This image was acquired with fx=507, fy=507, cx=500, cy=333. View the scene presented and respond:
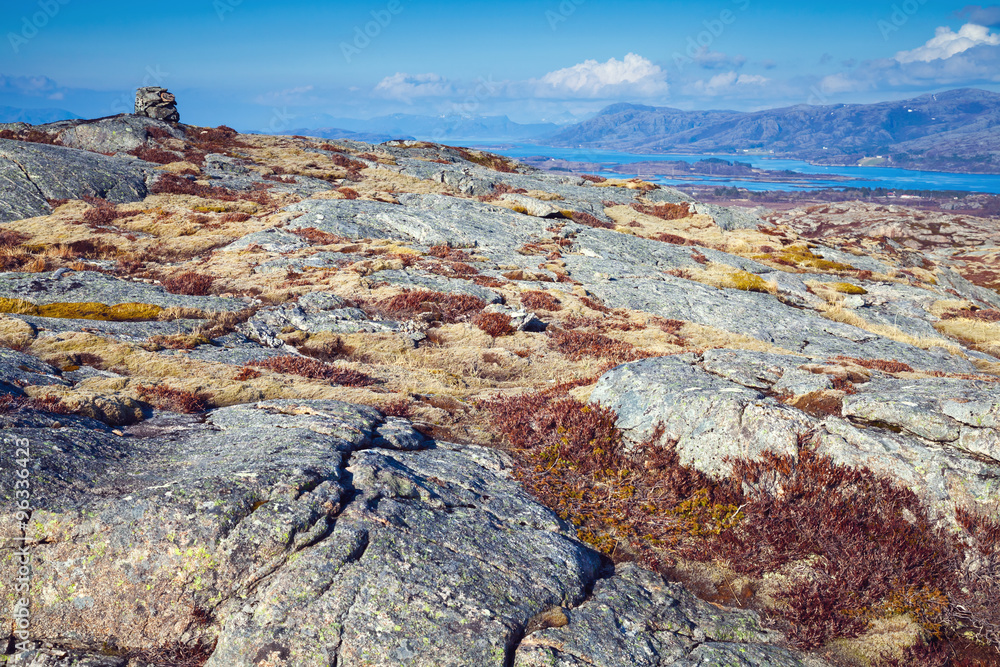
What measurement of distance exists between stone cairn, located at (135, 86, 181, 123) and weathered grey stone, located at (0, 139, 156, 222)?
20648mm

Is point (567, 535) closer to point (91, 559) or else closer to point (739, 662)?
point (739, 662)

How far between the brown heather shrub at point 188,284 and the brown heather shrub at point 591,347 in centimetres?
1536

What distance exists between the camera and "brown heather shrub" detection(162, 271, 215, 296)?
2166 cm

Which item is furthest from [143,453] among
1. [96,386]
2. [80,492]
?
[96,386]

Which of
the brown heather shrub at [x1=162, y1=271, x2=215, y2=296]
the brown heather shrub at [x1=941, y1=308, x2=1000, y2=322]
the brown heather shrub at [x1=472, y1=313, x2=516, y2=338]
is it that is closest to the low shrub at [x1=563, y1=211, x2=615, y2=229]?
the brown heather shrub at [x1=941, y1=308, x2=1000, y2=322]

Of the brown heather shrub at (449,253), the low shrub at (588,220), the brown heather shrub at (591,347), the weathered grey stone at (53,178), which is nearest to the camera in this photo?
the brown heather shrub at (591,347)

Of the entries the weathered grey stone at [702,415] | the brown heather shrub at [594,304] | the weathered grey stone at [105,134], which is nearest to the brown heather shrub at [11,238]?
the weathered grey stone at [105,134]

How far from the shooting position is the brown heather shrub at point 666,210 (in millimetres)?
56675

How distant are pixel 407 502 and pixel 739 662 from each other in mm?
5203

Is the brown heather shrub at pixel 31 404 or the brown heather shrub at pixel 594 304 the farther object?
the brown heather shrub at pixel 594 304

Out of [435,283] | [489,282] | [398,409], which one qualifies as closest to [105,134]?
[435,283]

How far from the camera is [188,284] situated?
2211cm

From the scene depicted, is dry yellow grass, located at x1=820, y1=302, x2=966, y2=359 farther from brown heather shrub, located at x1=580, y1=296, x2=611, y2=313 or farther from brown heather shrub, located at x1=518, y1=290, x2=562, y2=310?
brown heather shrub, located at x1=518, y1=290, x2=562, y2=310

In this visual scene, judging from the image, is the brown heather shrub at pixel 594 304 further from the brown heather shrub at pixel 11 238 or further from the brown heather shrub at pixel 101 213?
the brown heather shrub at pixel 101 213
